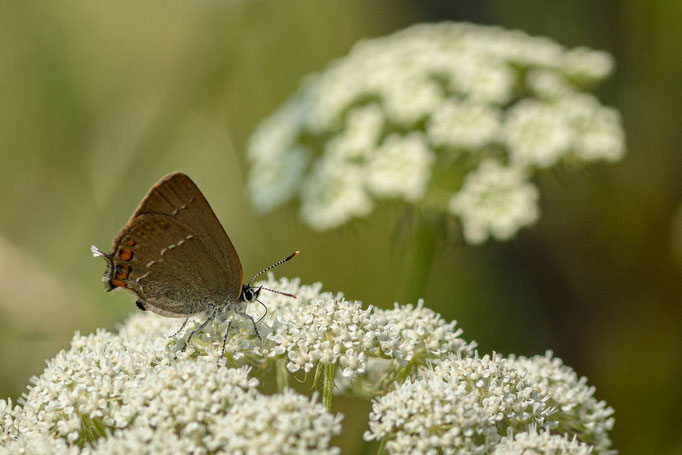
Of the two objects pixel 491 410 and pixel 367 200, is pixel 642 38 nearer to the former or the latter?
pixel 367 200

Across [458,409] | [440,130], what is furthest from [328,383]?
[440,130]

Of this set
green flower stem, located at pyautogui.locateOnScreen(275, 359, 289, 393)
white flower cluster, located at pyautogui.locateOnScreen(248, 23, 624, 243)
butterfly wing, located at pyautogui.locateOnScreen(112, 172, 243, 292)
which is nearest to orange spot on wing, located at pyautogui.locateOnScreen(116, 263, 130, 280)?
butterfly wing, located at pyautogui.locateOnScreen(112, 172, 243, 292)

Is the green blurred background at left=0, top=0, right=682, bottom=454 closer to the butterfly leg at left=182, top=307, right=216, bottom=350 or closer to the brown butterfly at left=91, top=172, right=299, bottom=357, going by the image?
the brown butterfly at left=91, top=172, right=299, bottom=357

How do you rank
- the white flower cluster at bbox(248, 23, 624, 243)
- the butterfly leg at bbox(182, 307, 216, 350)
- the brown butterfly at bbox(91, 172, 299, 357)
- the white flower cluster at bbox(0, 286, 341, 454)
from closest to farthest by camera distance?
the white flower cluster at bbox(0, 286, 341, 454), the butterfly leg at bbox(182, 307, 216, 350), the brown butterfly at bbox(91, 172, 299, 357), the white flower cluster at bbox(248, 23, 624, 243)

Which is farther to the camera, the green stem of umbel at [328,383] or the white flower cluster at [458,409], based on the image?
the green stem of umbel at [328,383]

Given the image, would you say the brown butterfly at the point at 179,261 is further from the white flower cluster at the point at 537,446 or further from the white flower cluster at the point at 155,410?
the white flower cluster at the point at 537,446

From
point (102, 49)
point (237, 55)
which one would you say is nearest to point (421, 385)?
point (237, 55)

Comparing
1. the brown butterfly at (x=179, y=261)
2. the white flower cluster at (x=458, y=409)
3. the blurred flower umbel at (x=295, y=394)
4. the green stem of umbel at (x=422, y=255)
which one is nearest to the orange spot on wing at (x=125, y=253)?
the brown butterfly at (x=179, y=261)
